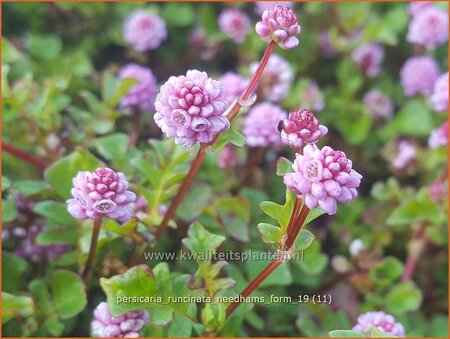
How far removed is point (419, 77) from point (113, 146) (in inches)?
31.4

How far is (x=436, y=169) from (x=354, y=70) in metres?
0.33

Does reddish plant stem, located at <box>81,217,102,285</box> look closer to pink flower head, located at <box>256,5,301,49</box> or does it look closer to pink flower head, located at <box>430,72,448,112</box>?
pink flower head, located at <box>256,5,301,49</box>

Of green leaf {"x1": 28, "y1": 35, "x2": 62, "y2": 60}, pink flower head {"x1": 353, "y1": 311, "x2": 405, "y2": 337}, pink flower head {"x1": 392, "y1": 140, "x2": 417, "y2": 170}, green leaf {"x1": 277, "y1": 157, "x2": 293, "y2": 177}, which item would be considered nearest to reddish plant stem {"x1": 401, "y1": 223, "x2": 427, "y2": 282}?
pink flower head {"x1": 392, "y1": 140, "x2": 417, "y2": 170}

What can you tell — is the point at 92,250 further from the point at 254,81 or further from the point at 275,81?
the point at 275,81

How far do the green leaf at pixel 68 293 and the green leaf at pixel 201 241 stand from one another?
20 centimetres

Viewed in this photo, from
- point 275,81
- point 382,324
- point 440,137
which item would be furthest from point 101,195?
point 440,137

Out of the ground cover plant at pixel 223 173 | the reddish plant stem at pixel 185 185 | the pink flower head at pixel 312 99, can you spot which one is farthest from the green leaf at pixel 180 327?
the pink flower head at pixel 312 99

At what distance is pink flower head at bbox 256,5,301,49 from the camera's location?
85 centimetres

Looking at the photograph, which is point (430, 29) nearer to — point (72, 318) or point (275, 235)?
point (275, 235)

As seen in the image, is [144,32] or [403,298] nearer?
[403,298]

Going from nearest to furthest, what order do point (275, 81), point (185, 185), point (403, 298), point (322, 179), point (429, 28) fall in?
point (322, 179) < point (185, 185) < point (403, 298) < point (275, 81) < point (429, 28)

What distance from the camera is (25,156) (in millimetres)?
1188

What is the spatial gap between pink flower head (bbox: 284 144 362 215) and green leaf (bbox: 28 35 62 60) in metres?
0.96

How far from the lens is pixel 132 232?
0.96m
